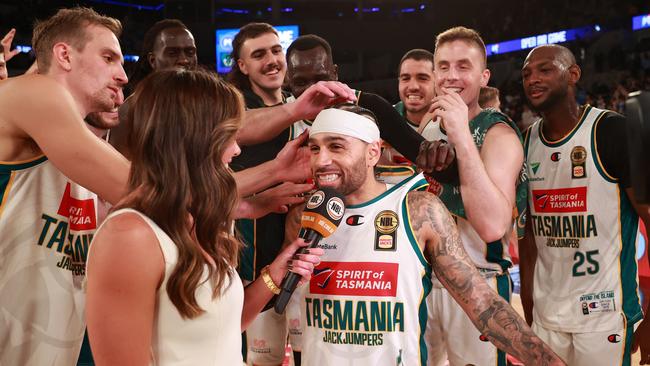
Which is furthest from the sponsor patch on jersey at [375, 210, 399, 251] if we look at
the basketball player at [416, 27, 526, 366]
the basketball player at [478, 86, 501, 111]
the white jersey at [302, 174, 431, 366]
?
the basketball player at [478, 86, 501, 111]

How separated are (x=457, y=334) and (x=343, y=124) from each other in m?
1.48

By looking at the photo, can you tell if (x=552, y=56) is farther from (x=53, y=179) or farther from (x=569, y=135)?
(x=53, y=179)

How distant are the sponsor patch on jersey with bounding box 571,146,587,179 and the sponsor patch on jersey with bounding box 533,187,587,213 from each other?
8 cm

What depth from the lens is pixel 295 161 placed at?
295 cm

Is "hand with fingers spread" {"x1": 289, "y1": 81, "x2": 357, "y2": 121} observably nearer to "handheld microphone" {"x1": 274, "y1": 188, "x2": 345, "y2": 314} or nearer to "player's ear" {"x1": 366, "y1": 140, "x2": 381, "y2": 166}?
"player's ear" {"x1": 366, "y1": 140, "x2": 381, "y2": 166}

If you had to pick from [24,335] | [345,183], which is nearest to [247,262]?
[345,183]

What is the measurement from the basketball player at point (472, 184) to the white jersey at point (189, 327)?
5.31 feet

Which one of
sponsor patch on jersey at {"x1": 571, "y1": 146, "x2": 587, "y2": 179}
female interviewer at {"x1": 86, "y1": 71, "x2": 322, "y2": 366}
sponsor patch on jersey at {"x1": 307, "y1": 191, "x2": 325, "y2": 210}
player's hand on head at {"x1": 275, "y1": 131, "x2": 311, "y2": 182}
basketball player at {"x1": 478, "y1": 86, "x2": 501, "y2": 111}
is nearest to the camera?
female interviewer at {"x1": 86, "y1": 71, "x2": 322, "y2": 366}

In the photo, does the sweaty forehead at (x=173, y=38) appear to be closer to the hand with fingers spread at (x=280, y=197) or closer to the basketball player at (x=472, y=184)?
the basketball player at (x=472, y=184)

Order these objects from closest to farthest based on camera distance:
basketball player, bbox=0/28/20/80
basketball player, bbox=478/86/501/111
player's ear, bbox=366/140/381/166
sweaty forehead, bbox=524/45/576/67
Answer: player's ear, bbox=366/140/381/166, sweaty forehead, bbox=524/45/576/67, basketball player, bbox=0/28/20/80, basketball player, bbox=478/86/501/111

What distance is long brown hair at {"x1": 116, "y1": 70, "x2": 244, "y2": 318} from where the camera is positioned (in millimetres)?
1731

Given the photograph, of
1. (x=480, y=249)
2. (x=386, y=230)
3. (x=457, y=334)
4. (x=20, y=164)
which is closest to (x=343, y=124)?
(x=386, y=230)

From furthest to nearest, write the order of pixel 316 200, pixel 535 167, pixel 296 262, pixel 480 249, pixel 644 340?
pixel 535 167 < pixel 480 249 < pixel 644 340 < pixel 316 200 < pixel 296 262

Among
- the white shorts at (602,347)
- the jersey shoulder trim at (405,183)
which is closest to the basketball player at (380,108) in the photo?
the jersey shoulder trim at (405,183)
